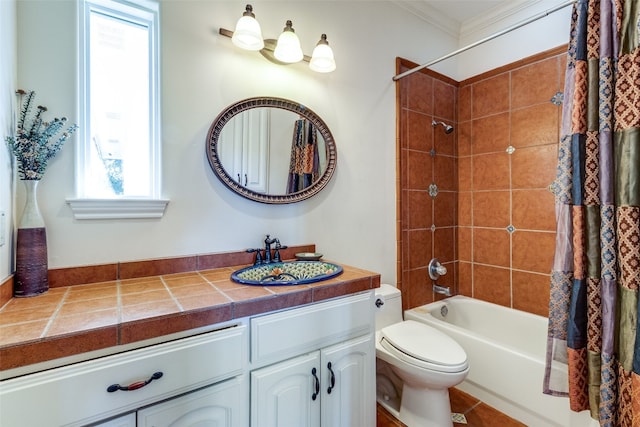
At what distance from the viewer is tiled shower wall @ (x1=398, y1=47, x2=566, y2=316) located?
80.3 inches

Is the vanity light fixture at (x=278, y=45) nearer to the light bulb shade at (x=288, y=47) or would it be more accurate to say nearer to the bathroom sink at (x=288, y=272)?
the light bulb shade at (x=288, y=47)

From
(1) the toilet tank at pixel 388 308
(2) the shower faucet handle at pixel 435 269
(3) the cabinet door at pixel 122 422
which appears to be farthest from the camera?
(2) the shower faucet handle at pixel 435 269

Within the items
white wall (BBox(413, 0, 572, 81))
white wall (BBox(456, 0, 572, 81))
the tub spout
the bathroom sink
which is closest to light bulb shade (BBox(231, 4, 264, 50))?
the bathroom sink

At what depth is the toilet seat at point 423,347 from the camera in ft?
4.54

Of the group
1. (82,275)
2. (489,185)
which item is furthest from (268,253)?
(489,185)

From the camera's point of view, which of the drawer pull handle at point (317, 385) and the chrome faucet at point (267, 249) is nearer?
the drawer pull handle at point (317, 385)

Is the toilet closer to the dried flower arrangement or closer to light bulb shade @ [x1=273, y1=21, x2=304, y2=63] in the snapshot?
light bulb shade @ [x1=273, y1=21, x2=304, y2=63]

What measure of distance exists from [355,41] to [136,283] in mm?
1867

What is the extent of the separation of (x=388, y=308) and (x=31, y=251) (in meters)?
1.71

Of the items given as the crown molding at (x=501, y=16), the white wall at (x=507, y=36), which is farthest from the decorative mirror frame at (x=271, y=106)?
the crown molding at (x=501, y=16)

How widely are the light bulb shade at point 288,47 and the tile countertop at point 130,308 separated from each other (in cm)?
114

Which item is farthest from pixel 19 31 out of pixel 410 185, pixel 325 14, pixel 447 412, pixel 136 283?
pixel 447 412

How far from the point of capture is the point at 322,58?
1.59 m

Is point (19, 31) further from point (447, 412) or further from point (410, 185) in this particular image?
point (447, 412)
